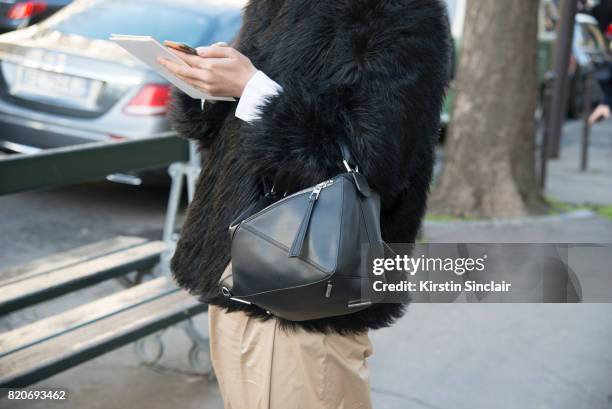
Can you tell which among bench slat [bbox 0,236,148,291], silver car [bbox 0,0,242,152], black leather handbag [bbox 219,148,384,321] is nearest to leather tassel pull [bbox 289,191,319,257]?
black leather handbag [bbox 219,148,384,321]

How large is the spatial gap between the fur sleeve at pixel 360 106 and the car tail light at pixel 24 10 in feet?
27.2

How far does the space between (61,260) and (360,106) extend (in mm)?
2310

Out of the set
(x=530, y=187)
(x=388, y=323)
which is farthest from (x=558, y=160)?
(x=388, y=323)

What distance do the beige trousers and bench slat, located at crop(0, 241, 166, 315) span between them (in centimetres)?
136

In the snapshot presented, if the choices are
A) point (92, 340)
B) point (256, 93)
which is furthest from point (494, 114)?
point (256, 93)

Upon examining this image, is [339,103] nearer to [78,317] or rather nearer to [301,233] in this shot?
[301,233]

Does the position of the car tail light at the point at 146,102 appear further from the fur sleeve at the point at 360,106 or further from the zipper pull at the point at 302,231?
the zipper pull at the point at 302,231

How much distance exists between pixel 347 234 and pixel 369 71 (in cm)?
36

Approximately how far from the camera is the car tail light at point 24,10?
9634mm

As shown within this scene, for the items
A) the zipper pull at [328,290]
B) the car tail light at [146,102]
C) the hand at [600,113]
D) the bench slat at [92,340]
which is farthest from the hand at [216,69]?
the car tail light at [146,102]

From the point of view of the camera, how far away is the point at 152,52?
2.04 m

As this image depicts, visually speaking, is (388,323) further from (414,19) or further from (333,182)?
(414,19)

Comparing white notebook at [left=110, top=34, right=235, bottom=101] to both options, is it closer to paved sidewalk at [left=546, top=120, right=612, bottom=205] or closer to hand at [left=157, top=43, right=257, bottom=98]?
hand at [left=157, top=43, right=257, bottom=98]

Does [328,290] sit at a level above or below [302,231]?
below
